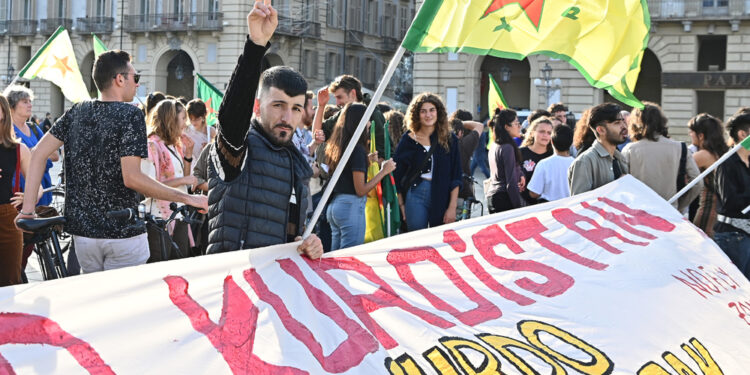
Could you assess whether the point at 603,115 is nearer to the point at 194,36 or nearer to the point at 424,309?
the point at 424,309

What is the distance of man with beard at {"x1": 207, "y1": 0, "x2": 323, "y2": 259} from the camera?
3223 millimetres

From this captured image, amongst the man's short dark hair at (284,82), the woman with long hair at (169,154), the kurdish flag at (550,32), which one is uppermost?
the kurdish flag at (550,32)

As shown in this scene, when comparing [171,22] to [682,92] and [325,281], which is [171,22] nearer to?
[682,92]

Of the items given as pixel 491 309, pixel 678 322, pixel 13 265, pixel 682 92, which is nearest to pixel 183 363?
pixel 491 309

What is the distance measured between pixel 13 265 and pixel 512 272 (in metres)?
2.97

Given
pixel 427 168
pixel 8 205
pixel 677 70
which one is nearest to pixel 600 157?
pixel 427 168

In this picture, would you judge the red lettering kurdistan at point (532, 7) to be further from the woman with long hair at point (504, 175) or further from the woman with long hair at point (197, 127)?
the woman with long hair at point (197, 127)

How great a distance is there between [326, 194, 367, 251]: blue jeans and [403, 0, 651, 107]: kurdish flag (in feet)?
7.82

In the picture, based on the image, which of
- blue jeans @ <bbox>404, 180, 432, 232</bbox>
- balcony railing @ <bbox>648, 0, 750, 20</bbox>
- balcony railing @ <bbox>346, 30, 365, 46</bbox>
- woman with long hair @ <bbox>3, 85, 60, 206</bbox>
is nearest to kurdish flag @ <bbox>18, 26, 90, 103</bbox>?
woman with long hair @ <bbox>3, 85, 60, 206</bbox>

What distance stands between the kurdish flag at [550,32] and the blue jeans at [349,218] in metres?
2.38

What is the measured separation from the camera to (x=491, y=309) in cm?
336

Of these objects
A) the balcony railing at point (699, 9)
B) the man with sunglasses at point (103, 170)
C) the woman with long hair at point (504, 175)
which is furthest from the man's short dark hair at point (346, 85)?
the balcony railing at point (699, 9)

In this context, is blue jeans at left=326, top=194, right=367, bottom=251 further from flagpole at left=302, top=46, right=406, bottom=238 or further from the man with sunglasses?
flagpole at left=302, top=46, right=406, bottom=238

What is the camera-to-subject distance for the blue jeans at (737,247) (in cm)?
585
